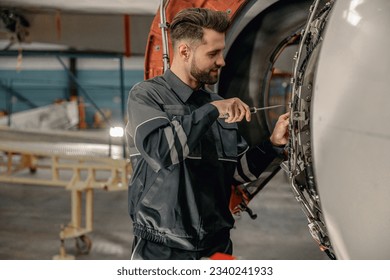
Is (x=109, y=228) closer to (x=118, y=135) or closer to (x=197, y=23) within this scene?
(x=118, y=135)

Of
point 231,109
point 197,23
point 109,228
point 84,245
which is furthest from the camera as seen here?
point 109,228

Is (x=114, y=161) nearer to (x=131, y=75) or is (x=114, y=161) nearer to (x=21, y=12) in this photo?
(x=21, y=12)

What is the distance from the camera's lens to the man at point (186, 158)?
53.9 inches

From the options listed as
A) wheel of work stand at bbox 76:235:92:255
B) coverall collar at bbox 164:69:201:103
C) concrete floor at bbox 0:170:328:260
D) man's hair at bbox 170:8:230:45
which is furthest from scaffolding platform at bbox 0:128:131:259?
man's hair at bbox 170:8:230:45

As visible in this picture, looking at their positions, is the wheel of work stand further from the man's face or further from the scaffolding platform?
the man's face

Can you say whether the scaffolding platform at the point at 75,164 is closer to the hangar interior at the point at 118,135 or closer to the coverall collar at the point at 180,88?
the hangar interior at the point at 118,135

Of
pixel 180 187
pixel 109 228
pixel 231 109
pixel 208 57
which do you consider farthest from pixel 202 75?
pixel 109 228

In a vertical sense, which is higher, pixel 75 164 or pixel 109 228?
pixel 75 164

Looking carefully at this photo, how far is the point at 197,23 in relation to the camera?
137 centimetres

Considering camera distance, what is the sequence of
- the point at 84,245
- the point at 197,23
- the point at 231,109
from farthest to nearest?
the point at 84,245, the point at 197,23, the point at 231,109

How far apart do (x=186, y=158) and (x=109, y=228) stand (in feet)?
9.86

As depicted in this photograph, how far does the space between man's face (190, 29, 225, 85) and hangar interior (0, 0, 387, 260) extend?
0.73ft

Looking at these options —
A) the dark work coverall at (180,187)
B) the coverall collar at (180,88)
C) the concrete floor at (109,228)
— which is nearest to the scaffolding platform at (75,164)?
the concrete floor at (109,228)
